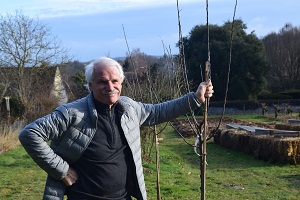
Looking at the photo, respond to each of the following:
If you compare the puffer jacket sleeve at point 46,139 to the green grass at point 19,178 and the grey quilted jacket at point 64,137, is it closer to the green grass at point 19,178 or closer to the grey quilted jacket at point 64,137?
the grey quilted jacket at point 64,137

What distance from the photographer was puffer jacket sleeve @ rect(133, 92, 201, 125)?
124 inches

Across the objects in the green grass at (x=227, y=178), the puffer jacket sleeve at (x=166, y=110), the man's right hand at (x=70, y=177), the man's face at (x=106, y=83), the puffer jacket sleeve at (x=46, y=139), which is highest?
the man's face at (x=106, y=83)

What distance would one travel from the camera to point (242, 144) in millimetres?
15195

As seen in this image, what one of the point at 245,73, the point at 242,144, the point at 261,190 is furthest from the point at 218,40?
the point at 261,190

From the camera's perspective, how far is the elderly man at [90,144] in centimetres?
271

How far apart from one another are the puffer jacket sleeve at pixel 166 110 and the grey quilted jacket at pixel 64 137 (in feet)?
0.64

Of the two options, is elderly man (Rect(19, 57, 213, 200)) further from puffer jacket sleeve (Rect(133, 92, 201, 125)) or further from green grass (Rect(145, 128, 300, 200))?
green grass (Rect(145, 128, 300, 200))

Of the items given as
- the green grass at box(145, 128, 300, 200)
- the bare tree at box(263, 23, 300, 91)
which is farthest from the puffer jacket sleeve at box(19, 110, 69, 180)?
the bare tree at box(263, 23, 300, 91)

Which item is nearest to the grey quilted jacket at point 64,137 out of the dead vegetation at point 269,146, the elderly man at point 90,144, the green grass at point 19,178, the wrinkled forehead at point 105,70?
the elderly man at point 90,144

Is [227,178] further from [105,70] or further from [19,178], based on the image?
[105,70]

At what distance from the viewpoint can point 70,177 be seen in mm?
2770

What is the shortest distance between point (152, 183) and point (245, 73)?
96.6 ft

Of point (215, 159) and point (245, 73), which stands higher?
point (245, 73)

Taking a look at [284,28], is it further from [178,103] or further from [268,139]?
[178,103]
